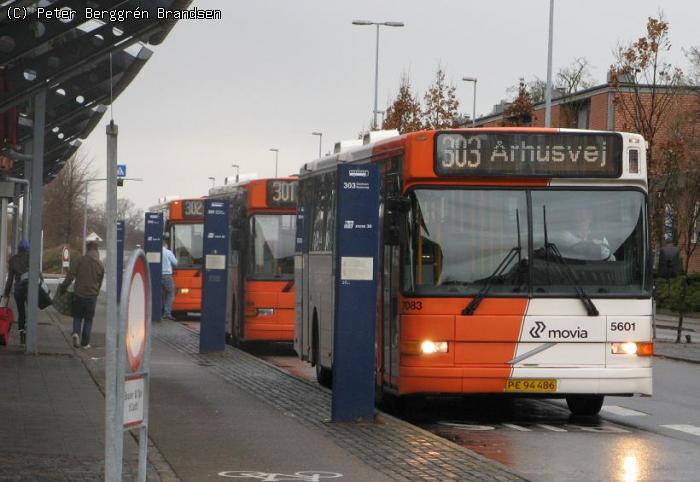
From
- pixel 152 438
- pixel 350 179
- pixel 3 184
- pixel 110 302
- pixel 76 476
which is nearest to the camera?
pixel 110 302

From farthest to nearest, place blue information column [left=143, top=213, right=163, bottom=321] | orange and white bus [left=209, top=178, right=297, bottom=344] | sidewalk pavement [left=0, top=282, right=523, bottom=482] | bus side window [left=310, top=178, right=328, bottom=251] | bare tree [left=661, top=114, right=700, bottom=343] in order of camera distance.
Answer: bare tree [left=661, top=114, right=700, bottom=343]
blue information column [left=143, top=213, right=163, bottom=321]
orange and white bus [left=209, top=178, right=297, bottom=344]
bus side window [left=310, top=178, right=328, bottom=251]
sidewalk pavement [left=0, top=282, right=523, bottom=482]

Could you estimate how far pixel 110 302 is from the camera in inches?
272

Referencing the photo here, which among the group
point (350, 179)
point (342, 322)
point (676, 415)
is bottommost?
point (676, 415)

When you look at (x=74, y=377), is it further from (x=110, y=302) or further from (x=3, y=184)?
(x=110, y=302)

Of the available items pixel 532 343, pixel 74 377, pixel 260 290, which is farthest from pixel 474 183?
pixel 260 290

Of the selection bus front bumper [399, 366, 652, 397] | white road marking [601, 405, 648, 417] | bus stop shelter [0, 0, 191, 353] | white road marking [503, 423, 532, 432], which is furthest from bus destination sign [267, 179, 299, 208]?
bus front bumper [399, 366, 652, 397]

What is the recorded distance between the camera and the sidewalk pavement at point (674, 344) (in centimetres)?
2677

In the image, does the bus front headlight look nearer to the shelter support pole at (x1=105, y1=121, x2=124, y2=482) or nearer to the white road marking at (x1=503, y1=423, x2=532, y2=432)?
the white road marking at (x1=503, y1=423, x2=532, y2=432)

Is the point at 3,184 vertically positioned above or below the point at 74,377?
above

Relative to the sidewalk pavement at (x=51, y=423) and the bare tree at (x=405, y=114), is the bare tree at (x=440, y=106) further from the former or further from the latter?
the sidewalk pavement at (x=51, y=423)

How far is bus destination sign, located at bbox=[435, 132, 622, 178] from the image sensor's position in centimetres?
1464

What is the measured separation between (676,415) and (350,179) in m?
4.79

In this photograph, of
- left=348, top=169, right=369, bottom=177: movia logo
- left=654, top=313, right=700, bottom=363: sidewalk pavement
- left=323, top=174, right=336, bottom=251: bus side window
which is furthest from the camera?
left=654, top=313, right=700, bottom=363: sidewalk pavement

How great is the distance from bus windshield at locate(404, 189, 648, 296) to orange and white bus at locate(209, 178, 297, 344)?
11.0m
